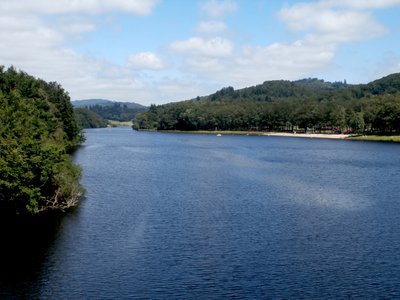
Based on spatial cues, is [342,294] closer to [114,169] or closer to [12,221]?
[12,221]

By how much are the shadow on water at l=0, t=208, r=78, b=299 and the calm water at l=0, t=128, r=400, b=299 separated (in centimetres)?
12

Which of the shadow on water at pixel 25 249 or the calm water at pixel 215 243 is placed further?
the calm water at pixel 215 243

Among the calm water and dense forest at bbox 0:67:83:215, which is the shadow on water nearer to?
the calm water

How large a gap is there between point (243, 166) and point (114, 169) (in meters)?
29.3

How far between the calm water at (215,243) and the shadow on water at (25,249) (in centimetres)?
12

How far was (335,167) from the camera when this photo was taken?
11194cm

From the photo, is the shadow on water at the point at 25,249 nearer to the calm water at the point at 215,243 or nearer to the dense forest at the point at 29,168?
the calm water at the point at 215,243

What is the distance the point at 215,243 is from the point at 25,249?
1836 centimetres

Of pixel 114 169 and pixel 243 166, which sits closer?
pixel 114 169

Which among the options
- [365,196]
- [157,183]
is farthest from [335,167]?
[157,183]

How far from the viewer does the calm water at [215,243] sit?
3800 centimetres

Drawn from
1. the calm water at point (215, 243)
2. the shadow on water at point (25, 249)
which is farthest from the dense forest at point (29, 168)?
the calm water at point (215, 243)

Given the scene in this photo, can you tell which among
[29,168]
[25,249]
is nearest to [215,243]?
[25,249]

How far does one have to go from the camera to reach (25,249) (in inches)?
1842
